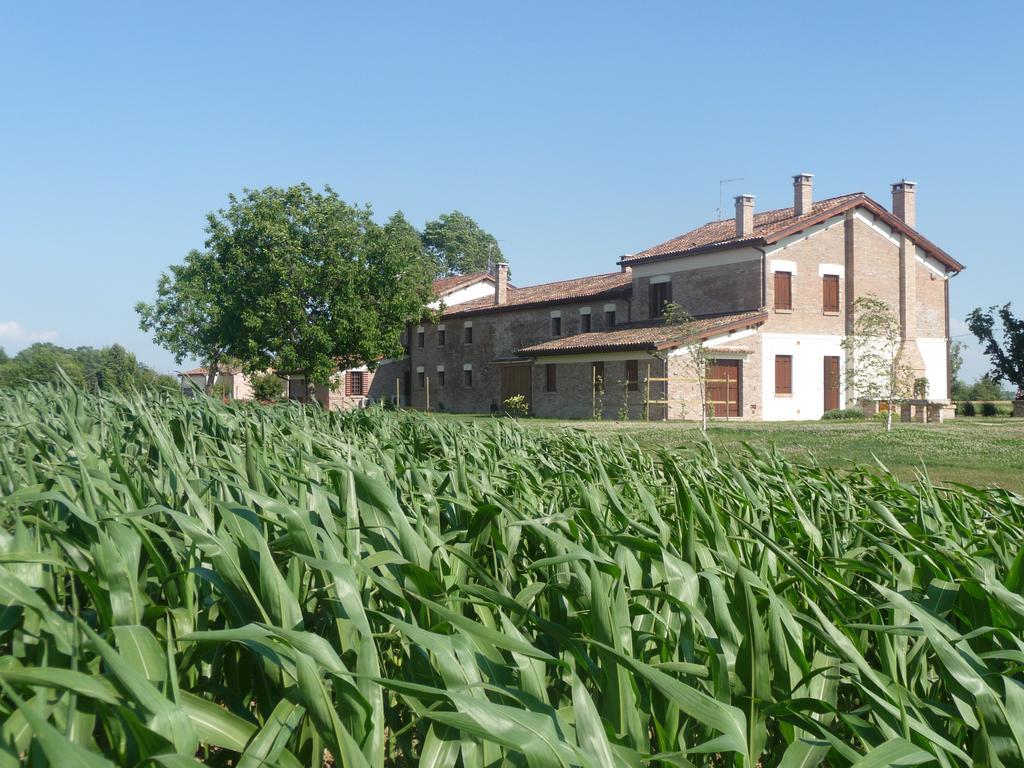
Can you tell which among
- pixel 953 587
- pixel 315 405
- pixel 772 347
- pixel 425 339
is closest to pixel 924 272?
pixel 772 347

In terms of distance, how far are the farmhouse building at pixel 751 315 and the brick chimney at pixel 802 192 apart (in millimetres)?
42

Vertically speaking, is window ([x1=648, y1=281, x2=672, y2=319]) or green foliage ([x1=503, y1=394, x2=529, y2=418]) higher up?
window ([x1=648, y1=281, x2=672, y2=319])

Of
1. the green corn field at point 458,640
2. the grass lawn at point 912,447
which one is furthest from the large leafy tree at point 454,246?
the green corn field at point 458,640

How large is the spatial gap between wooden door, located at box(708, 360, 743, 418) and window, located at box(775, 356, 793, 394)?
1580mm

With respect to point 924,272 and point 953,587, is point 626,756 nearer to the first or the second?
point 953,587

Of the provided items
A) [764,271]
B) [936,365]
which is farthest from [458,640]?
[936,365]

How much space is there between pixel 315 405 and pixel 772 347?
87.3 ft

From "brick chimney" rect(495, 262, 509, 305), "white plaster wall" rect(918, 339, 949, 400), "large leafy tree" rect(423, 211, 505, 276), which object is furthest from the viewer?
"large leafy tree" rect(423, 211, 505, 276)

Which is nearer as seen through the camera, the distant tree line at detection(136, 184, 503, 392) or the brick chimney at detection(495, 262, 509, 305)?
the distant tree line at detection(136, 184, 503, 392)

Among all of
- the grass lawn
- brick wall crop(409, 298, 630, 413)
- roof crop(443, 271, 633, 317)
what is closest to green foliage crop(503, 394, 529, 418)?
brick wall crop(409, 298, 630, 413)

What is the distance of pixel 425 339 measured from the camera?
47.1m

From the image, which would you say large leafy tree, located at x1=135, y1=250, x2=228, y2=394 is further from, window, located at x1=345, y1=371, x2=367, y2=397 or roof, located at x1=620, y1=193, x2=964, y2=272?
roof, located at x1=620, y1=193, x2=964, y2=272

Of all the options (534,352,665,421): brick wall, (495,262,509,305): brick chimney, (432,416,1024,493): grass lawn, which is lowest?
(432,416,1024,493): grass lawn

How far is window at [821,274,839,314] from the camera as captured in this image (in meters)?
32.8
